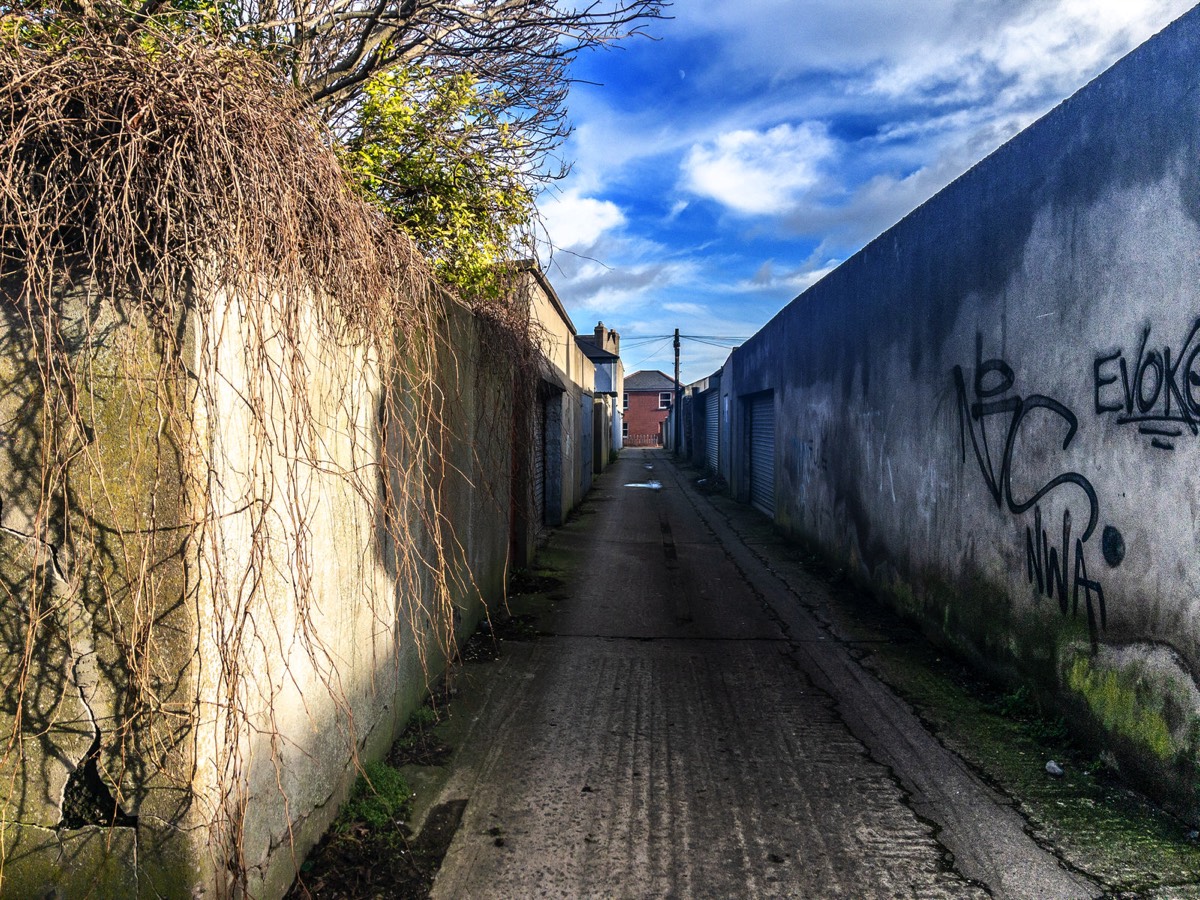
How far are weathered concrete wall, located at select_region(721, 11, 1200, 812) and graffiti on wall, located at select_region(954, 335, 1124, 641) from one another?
13mm

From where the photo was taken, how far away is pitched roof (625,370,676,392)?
215 feet

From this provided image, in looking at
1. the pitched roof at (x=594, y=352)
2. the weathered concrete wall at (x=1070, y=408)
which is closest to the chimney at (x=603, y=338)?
the pitched roof at (x=594, y=352)

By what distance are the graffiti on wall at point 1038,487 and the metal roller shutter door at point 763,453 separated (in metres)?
7.02

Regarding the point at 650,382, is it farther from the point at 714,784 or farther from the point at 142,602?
the point at 142,602

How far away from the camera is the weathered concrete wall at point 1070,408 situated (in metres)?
3.18

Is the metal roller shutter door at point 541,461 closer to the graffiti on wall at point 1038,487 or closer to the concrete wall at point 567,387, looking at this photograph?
the concrete wall at point 567,387

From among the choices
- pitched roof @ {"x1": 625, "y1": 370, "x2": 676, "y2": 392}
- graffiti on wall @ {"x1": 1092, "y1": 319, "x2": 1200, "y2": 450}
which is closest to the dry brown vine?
graffiti on wall @ {"x1": 1092, "y1": 319, "x2": 1200, "y2": 450}

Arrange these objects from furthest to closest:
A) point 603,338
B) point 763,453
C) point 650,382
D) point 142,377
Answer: point 650,382, point 603,338, point 763,453, point 142,377

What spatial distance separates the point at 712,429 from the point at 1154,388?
60.4 ft

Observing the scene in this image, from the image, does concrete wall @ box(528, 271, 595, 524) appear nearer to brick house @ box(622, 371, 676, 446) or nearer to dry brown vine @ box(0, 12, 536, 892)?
dry brown vine @ box(0, 12, 536, 892)

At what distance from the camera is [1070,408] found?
393cm

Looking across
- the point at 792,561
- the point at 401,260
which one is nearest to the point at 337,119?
the point at 401,260

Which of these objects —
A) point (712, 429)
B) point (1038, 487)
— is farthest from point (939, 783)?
point (712, 429)

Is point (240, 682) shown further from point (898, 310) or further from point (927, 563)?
point (898, 310)
